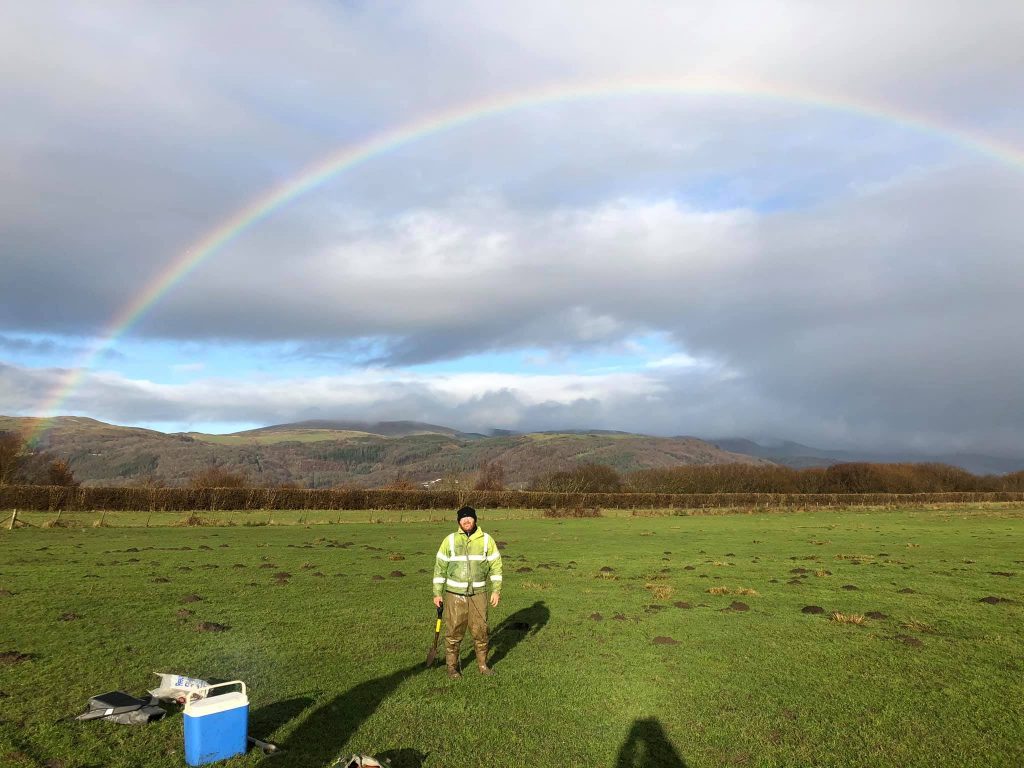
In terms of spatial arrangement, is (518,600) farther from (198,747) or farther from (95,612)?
(198,747)

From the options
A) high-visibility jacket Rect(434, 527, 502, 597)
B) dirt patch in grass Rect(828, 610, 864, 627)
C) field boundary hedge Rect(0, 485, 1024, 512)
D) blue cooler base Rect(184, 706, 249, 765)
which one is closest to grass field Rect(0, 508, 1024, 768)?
dirt patch in grass Rect(828, 610, 864, 627)

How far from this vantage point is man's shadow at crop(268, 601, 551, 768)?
25.4ft

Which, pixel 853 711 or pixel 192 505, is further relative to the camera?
pixel 192 505

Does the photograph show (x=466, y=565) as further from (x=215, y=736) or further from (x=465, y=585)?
(x=215, y=736)

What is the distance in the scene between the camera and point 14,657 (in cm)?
1105

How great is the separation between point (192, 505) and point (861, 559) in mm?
57729

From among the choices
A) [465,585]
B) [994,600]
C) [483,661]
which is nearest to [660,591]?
[994,600]

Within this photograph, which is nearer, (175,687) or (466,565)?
(175,687)

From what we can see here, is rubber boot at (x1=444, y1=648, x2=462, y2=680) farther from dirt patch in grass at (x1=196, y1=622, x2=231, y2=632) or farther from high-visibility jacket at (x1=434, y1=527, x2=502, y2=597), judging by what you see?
dirt patch in grass at (x1=196, y1=622, x2=231, y2=632)

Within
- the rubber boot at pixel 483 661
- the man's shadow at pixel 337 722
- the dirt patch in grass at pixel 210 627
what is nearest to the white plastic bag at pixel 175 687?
the man's shadow at pixel 337 722

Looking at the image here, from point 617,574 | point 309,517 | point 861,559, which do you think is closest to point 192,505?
point 309,517

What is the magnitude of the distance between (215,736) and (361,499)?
6772 centimetres

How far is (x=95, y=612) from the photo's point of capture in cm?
1500

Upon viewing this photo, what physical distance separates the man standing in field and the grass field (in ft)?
1.78
